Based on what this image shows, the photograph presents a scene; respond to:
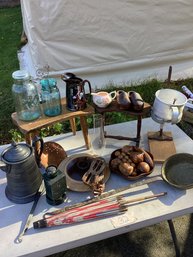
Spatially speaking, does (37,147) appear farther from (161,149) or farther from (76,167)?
(161,149)

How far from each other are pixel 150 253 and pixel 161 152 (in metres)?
0.50

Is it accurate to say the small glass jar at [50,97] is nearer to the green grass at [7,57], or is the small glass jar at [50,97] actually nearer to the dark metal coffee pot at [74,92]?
the dark metal coffee pot at [74,92]

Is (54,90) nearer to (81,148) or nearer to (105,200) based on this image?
(81,148)

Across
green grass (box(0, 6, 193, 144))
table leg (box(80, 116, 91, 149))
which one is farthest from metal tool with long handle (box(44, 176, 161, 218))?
green grass (box(0, 6, 193, 144))

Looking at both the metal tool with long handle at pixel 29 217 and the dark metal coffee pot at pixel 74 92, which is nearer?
the metal tool with long handle at pixel 29 217

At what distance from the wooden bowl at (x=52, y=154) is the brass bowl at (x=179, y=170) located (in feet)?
1.67

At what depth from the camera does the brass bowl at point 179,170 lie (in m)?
1.38

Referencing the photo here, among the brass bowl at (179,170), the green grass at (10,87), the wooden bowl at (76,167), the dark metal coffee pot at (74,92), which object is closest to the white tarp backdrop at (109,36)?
the green grass at (10,87)

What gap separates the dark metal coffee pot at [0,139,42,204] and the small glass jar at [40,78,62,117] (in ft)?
0.90

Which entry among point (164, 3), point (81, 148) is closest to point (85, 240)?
point (81, 148)

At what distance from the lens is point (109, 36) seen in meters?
2.53

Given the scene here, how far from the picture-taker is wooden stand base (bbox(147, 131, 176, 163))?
1527 millimetres

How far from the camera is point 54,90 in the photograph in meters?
1.51

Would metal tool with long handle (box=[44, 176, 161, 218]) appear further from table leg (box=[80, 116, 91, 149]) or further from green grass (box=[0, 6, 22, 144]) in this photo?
green grass (box=[0, 6, 22, 144])
